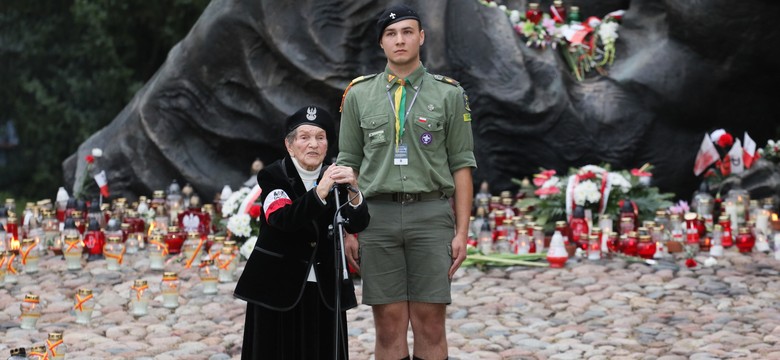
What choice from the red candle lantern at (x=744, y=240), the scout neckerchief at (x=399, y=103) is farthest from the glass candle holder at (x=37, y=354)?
the red candle lantern at (x=744, y=240)

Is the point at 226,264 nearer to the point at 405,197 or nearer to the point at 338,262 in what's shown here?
the point at 405,197

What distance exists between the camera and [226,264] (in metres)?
8.42

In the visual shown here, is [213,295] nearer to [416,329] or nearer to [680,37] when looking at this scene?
[416,329]

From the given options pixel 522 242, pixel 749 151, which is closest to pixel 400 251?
pixel 522 242

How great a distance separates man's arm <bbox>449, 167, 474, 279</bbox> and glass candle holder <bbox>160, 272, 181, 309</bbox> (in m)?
3.13

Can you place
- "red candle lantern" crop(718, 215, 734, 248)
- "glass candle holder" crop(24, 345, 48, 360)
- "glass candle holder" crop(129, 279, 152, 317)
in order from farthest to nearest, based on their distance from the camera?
1. "red candle lantern" crop(718, 215, 734, 248)
2. "glass candle holder" crop(129, 279, 152, 317)
3. "glass candle holder" crop(24, 345, 48, 360)

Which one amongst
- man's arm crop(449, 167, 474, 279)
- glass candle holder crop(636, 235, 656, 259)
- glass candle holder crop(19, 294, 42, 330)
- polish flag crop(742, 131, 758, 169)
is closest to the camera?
man's arm crop(449, 167, 474, 279)

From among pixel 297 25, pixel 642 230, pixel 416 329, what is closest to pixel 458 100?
pixel 416 329

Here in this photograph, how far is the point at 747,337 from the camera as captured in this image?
6.65m

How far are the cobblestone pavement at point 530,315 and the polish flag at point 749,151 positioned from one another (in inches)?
68.3

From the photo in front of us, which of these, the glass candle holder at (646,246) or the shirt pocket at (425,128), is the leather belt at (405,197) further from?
the glass candle holder at (646,246)

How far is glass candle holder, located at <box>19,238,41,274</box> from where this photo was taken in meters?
8.85

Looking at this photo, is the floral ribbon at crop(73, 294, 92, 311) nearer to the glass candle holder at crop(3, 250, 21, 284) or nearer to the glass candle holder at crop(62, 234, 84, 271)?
the glass candle holder at crop(3, 250, 21, 284)

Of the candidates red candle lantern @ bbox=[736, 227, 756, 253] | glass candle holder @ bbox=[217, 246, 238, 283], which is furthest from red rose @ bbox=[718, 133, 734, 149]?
→ glass candle holder @ bbox=[217, 246, 238, 283]
